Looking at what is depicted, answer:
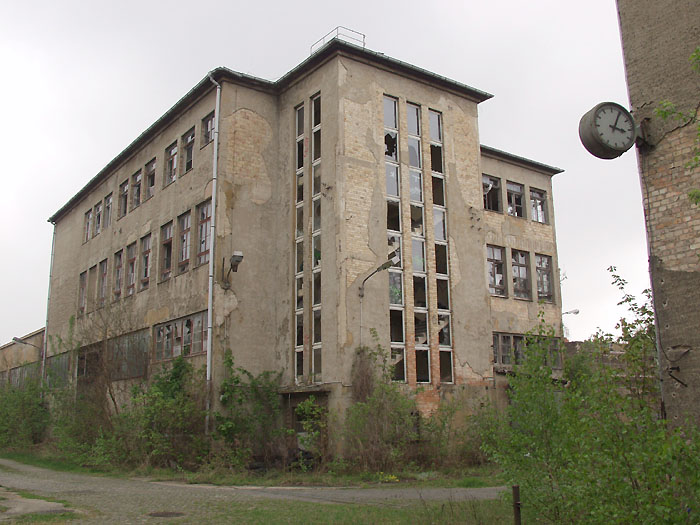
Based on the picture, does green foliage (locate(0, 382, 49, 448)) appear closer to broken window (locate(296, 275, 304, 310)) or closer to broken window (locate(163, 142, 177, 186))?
broken window (locate(163, 142, 177, 186))

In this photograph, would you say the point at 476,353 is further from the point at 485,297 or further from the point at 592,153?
the point at 592,153

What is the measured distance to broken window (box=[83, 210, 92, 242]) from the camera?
35375mm

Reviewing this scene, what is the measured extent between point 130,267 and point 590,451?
26219 mm

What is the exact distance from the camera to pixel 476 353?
2341 cm

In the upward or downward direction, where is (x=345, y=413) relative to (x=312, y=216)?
downward

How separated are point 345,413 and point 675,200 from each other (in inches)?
481

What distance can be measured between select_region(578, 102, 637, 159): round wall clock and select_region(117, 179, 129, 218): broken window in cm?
2539

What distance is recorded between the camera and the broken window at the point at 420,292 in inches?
886

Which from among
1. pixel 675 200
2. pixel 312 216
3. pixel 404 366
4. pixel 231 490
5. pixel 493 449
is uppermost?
pixel 312 216

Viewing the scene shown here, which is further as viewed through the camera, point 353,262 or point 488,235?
point 488,235

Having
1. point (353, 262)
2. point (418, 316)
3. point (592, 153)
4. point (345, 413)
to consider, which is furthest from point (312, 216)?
point (592, 153)

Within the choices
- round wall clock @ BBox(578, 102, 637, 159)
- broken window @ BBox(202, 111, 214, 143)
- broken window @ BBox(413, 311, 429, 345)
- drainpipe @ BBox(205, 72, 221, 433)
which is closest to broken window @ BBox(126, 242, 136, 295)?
broken window @ BBox(202, 111, 214, 143)

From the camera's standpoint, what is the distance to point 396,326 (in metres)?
21.7

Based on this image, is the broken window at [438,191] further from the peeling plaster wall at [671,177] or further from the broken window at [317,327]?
the peeling plaster wall at [671,177]
